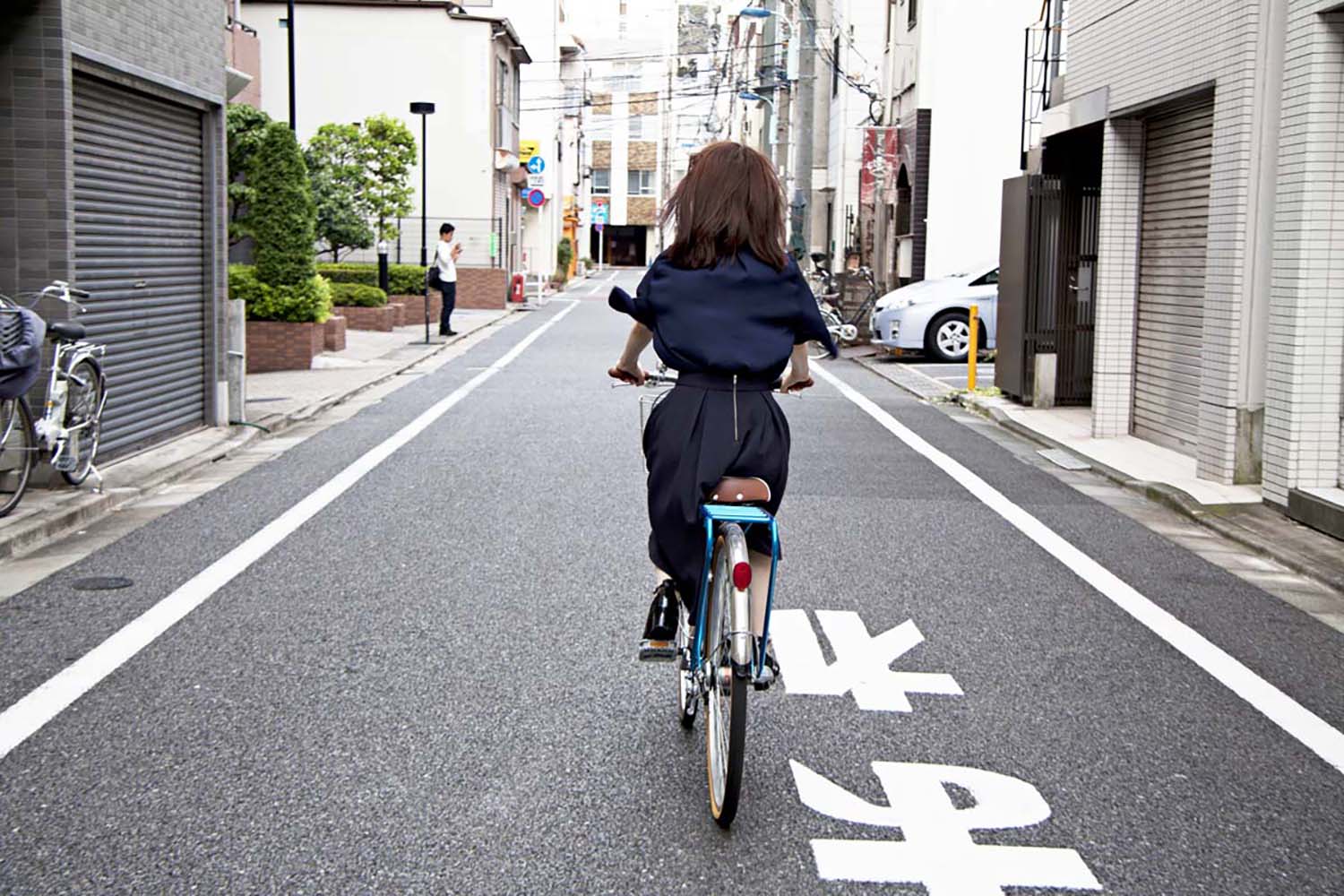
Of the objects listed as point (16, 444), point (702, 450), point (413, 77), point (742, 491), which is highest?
point (413, 77)

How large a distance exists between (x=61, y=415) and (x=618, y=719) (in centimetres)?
518

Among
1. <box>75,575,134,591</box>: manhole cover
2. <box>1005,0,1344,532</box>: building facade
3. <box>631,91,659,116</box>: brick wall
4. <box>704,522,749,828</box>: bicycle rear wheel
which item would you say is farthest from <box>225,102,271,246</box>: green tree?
<box>631,91,659,116</box>: brick wall

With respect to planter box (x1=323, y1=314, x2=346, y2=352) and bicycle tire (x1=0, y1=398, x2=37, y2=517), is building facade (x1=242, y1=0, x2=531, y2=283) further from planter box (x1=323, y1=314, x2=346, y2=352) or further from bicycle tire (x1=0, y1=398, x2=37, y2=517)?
bicycle tire (x1=0, y1=398, x2=37, y2=517)

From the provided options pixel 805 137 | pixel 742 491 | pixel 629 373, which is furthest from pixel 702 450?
pixel 805 137

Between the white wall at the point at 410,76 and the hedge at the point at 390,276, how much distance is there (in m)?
7.62

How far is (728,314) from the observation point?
439cm

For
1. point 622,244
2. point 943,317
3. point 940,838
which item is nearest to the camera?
point 940,838

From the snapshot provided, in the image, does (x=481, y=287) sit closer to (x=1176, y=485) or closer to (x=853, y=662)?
(x=1176, y=485)

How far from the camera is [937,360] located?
2264 cm

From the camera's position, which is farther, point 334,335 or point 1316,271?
point 334,335

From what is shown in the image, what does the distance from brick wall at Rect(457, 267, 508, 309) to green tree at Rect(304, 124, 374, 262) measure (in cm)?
533

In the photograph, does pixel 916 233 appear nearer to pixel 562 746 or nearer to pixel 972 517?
pixel 972 517

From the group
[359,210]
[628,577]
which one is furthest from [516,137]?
[628,577]

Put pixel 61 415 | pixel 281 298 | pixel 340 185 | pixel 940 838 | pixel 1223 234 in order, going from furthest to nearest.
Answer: pixel 340 185 < pixel 281 298 < pixel 1223 234 < pixel 61 415 < pixel 940 838
